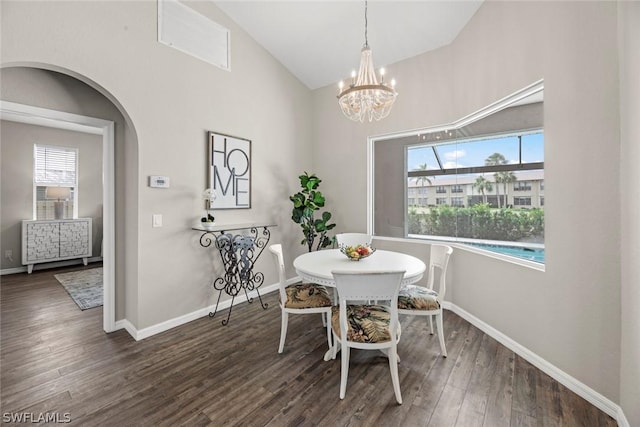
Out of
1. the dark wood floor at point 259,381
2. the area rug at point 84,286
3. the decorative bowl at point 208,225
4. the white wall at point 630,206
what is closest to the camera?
the white wall at point 630,206

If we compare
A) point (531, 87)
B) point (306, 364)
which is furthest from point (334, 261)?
point (531, 87)

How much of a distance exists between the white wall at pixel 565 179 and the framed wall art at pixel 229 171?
9.32 feet

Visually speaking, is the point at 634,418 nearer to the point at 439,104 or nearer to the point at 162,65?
the point at 439,104

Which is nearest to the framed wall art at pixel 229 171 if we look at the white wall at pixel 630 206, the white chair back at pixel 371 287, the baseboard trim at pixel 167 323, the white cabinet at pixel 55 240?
the baseboard trim at pixel 167 323

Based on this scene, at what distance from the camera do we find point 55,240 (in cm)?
529

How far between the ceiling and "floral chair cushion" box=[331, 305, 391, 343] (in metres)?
3.26

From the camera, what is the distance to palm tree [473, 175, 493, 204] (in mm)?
3246

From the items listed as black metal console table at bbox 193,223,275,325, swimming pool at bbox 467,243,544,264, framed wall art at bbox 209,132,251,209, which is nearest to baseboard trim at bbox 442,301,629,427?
swimming pool at bbox 467,243,544,264

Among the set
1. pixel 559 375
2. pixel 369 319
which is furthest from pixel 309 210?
pixel 559 375

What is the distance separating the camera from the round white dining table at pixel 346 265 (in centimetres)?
218

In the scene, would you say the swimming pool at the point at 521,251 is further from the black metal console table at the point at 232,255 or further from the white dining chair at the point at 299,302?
the black metal console table at the point at 232,255

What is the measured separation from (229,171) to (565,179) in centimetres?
340

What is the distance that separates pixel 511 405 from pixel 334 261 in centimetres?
161

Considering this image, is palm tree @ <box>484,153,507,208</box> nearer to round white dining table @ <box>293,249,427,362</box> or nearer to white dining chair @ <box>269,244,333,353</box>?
round white dining table @ <box>293,249,427,362</box>
